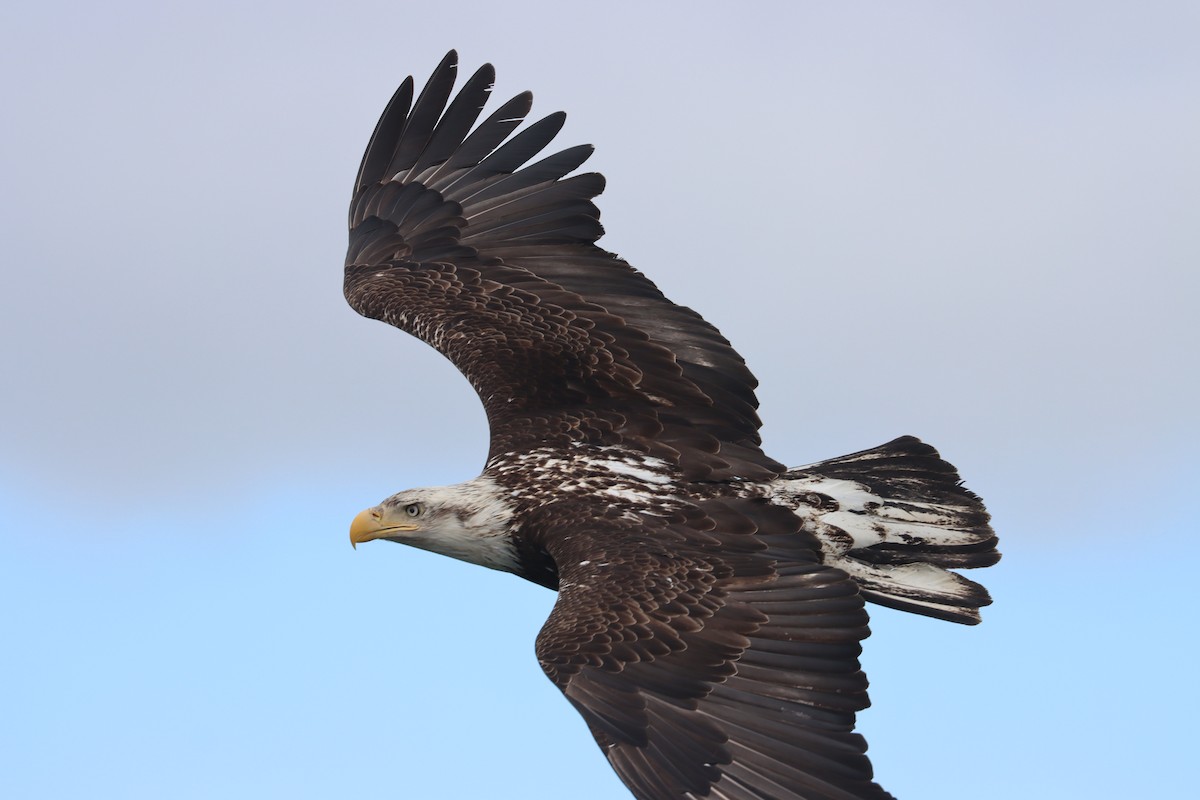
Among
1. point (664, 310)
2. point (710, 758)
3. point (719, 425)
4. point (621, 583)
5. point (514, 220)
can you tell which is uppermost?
point (514, 220)

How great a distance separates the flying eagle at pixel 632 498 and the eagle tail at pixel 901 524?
0.01 meters

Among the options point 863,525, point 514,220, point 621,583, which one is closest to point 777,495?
point 863,525

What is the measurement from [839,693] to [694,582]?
1.07 meters

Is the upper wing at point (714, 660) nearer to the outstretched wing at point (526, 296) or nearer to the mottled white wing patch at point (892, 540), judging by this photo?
the mottled white wing patch at point (892, 540)

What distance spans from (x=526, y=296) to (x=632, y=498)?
191 centimetres

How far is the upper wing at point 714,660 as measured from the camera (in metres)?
9.28

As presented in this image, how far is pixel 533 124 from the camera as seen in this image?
13.0 m

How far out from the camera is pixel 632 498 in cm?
1083

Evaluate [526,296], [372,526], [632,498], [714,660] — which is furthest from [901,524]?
[372,526]

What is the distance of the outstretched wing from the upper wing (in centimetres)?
87

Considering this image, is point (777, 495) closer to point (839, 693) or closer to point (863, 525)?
point (863, 525)

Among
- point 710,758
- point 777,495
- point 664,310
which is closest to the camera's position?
point 710,758

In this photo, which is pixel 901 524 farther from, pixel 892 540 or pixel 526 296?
pixel 526 296

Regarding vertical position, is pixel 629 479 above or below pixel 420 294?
below
